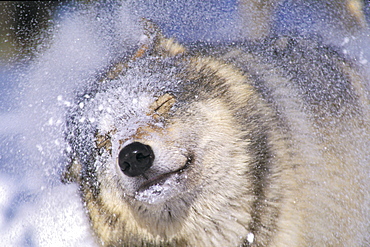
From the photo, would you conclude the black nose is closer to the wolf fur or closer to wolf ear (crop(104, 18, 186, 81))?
the wolf fur

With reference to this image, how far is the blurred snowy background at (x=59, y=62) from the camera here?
1576 millimetres

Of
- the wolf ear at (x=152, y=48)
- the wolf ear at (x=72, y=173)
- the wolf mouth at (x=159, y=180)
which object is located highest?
the wolf ear at (x=152, y=48)

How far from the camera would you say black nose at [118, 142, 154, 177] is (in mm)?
1299

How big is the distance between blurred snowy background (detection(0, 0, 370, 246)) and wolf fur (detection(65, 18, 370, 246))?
0.08 meters

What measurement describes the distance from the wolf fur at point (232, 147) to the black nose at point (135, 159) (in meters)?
0.03

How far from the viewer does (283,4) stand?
1.69 metres

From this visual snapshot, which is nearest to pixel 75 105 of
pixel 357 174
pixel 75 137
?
pixel 75 137

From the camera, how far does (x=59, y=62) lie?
179 centimetres

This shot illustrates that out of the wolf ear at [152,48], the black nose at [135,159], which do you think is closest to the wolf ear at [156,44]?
the wolf ear at [152,48]

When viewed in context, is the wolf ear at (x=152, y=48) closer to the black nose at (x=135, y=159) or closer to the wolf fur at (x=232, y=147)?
the wolf fur at (x=232, y=147)

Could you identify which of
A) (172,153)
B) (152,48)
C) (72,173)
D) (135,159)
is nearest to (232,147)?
(172,153)

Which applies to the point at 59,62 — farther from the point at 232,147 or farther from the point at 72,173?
the point at 232,147

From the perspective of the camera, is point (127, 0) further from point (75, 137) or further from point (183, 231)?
point (183, 231)

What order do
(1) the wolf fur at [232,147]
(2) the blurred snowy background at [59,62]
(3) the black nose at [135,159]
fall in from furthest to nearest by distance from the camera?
1. (2) the blurred snowy background at [59,62]
2. (1) the wolf fur at [232,147]
3. (3) the black nose at [135,159]
